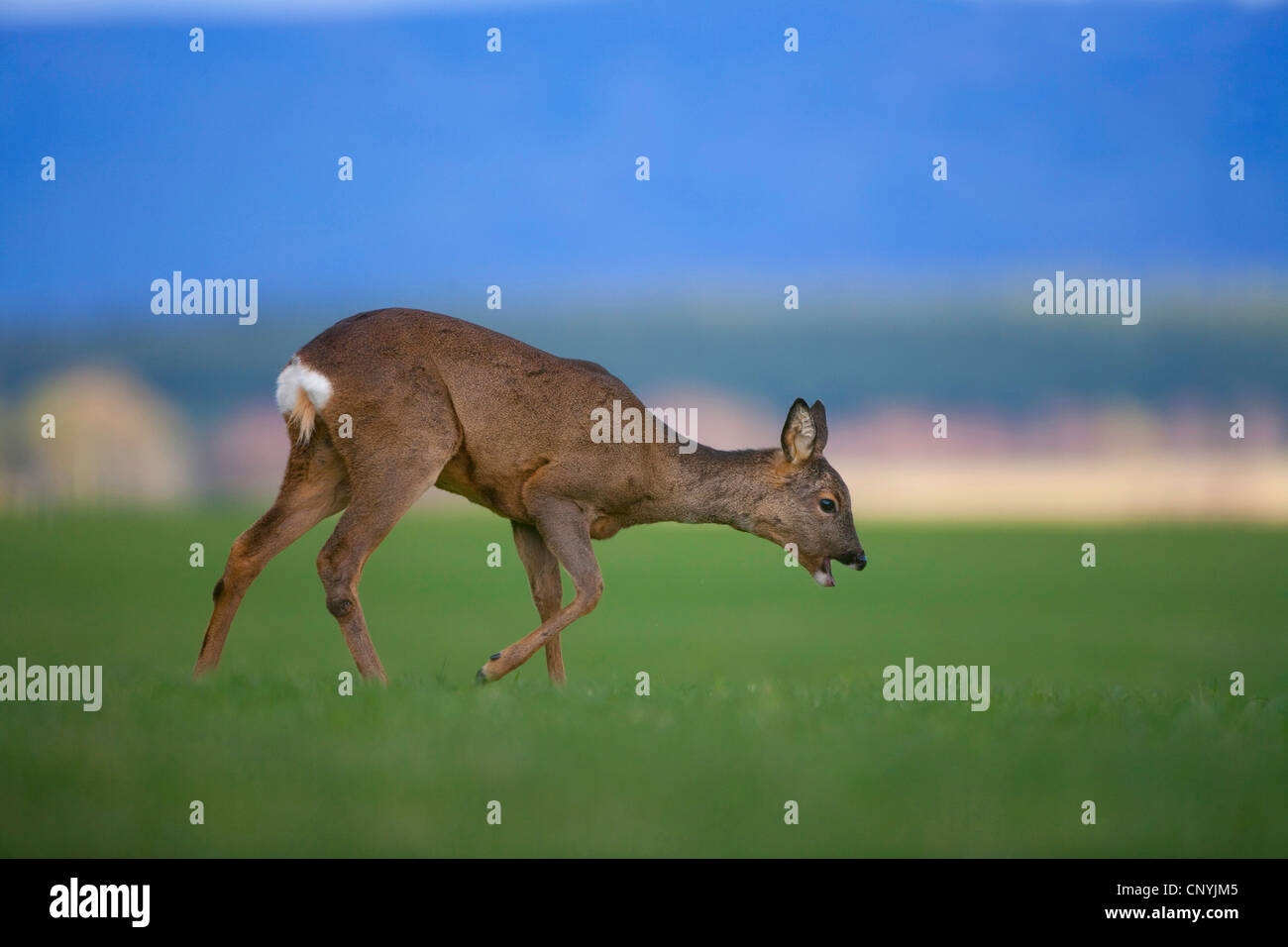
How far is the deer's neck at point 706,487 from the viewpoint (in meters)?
11.7

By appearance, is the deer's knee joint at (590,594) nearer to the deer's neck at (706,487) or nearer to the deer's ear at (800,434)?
the deer's neck at (706,487)

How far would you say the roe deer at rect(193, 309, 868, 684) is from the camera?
34.7 feet

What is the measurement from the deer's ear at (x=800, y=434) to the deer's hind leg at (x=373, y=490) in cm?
297

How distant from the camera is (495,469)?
1102cm

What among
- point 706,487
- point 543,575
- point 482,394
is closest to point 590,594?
point 543,575

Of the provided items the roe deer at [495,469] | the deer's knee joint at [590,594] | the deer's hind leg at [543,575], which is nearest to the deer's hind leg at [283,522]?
the roe deer at [495,469]

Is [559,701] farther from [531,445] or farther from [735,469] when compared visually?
[735,469]

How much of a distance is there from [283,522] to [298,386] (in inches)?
43.5

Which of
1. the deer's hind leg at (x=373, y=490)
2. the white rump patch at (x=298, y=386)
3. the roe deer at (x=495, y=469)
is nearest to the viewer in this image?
the deer's hind leg at (x=373, y=490)

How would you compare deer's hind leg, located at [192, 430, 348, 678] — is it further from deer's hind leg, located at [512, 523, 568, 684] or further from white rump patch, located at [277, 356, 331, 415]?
deer's hind leg, located at [512, 523, 568, 684]
